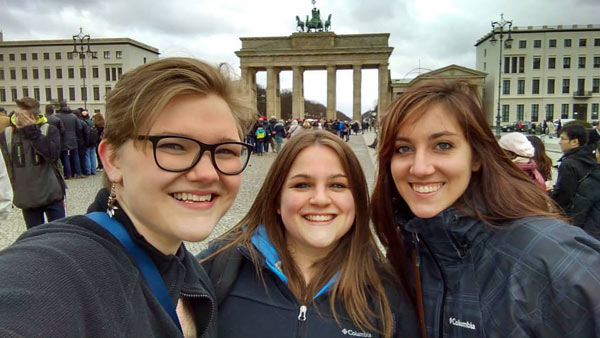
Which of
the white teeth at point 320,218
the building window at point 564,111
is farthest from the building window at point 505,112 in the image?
the white teeth at point 320,218

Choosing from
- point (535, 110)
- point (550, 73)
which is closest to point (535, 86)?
point (550, 73)

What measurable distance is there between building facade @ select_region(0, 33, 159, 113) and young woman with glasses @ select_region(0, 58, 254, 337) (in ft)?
269

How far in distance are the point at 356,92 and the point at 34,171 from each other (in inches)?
2046

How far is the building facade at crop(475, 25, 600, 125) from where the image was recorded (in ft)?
233

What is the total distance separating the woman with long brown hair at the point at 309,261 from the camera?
1.96 meters

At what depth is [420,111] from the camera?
1987mm

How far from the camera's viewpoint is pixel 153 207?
136 centimetres

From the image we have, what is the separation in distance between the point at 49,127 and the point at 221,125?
5594 millimetres

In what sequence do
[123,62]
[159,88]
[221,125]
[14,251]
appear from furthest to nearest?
[123,62]
[221,125]
[159,88]
[14,251]

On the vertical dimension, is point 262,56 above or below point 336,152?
above

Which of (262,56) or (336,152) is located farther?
(262,56)

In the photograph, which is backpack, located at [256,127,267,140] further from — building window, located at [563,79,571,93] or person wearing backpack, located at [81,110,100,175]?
building window, located at [563,79,571,93]

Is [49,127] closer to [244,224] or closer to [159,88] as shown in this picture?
[244,224]

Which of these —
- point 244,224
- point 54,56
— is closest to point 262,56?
point 54,56
